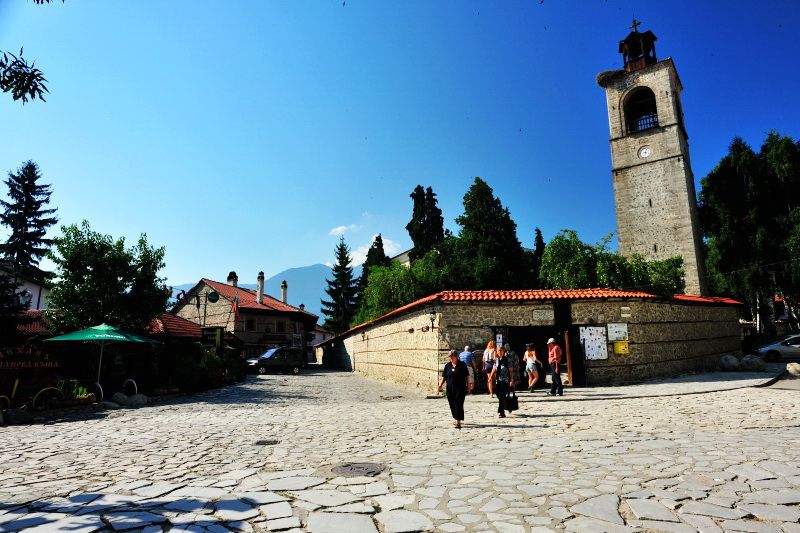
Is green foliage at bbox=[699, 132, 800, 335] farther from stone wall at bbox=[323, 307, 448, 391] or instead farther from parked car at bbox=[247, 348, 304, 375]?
parked car at bbox=[247, 348, 304, 375]

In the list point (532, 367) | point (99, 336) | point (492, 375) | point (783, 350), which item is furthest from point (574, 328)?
point (783, 350)

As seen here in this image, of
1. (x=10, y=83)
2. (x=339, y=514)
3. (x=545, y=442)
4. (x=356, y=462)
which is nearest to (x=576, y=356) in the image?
(x=545, y=442)

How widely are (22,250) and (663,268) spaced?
139 ft

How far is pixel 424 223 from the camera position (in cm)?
4178

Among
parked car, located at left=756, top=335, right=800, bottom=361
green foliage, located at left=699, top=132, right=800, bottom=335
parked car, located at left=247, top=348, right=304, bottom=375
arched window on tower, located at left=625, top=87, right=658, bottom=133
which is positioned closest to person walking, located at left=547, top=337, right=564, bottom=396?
parked car, located at left=756, top=335, right=800, bottom=361

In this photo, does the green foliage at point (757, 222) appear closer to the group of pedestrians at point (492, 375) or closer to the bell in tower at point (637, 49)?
the bell in tower at point (637, 49)

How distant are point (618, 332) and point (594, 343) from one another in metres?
0.97

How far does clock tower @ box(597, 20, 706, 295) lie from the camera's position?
31156 mm

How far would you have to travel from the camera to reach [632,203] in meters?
33.2

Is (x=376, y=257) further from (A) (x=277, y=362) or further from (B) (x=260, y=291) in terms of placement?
(A) (x=277, y=362)

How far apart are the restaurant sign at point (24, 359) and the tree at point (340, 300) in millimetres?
40795

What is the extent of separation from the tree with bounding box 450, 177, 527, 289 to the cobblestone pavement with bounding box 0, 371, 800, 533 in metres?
23.4

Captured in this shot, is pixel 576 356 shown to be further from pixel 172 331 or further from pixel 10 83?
pixel 172 331

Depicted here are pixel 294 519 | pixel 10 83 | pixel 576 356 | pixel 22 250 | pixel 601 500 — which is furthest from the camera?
pixel 22 250
